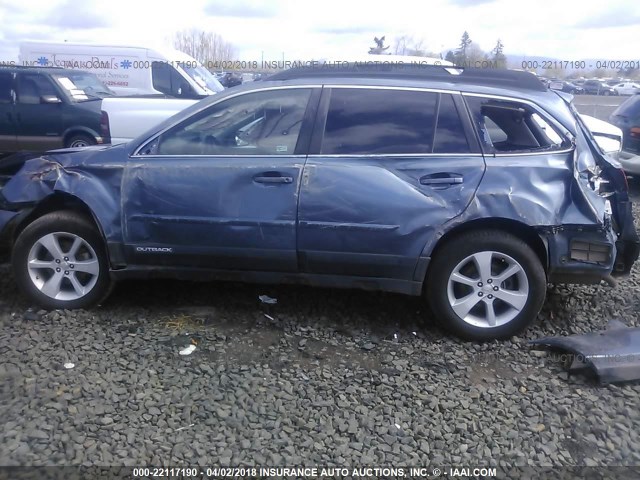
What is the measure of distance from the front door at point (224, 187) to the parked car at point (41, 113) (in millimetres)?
6754

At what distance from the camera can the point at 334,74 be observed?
4105 millimetres

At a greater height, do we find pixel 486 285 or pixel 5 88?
pixel 5 88

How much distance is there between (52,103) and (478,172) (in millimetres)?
8652

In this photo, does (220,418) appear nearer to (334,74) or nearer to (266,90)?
(266,90)

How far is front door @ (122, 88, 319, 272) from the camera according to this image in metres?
3.80

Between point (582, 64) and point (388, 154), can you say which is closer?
point (388, 154)

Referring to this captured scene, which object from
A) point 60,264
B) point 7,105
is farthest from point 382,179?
point 7,105

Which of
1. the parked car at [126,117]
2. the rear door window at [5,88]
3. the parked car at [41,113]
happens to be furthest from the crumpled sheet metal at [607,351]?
the rear door window at [5,88]

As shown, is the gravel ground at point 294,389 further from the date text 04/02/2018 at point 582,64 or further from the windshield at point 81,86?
the date text 04/02/2018 at point 582,64

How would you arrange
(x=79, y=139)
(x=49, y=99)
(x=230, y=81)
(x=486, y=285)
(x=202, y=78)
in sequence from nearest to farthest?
(x=486, y=285), (x=49, y=99), (x=79, y=139), (x=202, y=78), (x=230, y=81)

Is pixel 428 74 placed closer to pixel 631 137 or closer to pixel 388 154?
pixel 388 154

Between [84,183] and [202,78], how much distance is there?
7996mm

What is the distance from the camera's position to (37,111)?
1012cm

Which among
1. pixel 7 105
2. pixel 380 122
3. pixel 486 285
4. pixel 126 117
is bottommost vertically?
pixel 486 285
